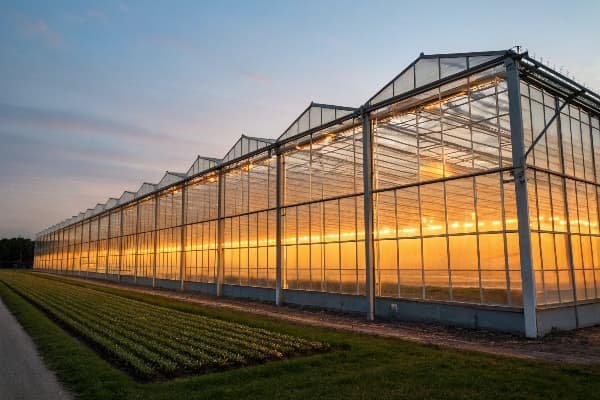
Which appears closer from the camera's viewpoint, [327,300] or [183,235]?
[327,300]

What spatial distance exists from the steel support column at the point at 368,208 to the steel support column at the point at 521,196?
6.48 meters

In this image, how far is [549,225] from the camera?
1666 cm

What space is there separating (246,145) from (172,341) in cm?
1883

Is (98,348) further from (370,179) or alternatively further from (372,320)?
(370,179)

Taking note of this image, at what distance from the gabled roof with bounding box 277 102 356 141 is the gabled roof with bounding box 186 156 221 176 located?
10338mm

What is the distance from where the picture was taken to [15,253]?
139375mm

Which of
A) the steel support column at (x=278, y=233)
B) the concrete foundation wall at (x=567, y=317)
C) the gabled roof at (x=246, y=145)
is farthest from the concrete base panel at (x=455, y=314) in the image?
the gabled roof at (x=246, y=145)

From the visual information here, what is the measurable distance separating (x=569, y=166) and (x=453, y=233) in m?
5.79

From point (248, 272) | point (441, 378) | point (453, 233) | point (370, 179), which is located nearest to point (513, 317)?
point (453, 233)

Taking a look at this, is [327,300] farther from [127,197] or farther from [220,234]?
[127,197]

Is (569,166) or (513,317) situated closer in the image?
(513,317)

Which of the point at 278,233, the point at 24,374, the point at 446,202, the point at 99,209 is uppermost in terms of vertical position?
the point at 99,209

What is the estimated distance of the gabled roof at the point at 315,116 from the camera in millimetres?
23188

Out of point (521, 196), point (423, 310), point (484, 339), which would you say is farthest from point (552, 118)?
point (484, 339)
